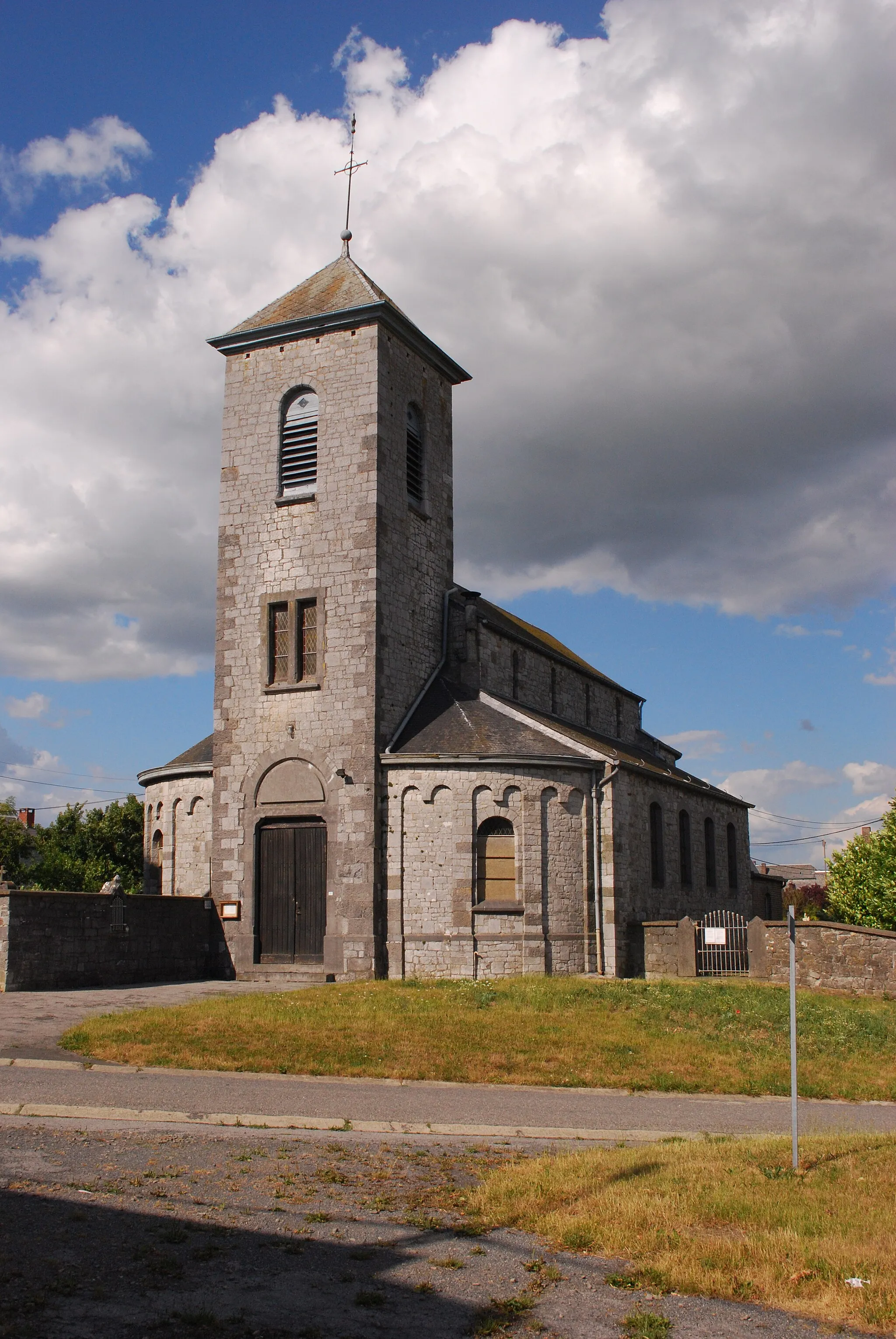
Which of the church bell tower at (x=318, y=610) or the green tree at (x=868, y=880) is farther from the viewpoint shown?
the green tree at (x=868, y=880)

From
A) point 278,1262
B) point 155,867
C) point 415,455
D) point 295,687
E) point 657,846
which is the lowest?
point 278,1262

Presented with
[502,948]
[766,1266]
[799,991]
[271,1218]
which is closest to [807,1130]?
[766,1266]

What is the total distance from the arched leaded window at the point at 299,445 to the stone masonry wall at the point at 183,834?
8.06 m

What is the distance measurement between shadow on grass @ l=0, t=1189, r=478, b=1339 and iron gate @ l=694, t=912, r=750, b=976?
61.2 feet

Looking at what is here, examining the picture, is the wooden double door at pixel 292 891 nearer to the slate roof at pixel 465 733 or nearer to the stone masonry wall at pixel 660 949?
the slate roof at pixel 465 733

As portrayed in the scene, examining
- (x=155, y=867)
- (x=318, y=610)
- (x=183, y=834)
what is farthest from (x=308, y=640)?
(x=155, y=867)

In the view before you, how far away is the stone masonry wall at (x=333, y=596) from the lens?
25.2 metres

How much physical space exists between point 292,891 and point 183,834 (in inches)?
217

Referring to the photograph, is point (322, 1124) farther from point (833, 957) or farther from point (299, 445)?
point (299, 445)

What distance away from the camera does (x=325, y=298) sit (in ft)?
94.1

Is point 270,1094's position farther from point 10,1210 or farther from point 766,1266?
point 766,1266

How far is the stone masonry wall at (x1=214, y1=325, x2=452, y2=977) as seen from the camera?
2516 cm

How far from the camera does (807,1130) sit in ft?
34.6

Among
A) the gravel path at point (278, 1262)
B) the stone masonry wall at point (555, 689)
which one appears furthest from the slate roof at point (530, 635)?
the gravel path at point (278, 1262)
